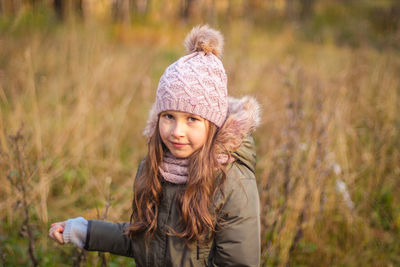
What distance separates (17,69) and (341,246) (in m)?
3.66

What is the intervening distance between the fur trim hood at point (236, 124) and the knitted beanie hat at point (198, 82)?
0.16ft

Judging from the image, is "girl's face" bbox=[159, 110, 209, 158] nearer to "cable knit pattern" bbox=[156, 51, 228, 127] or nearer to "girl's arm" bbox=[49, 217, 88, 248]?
"cable knit pattern" bbox=[156, 51, 228, 127]

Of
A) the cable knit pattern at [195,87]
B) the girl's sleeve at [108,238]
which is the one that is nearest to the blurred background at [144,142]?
the girl's sleeve at [108,238]

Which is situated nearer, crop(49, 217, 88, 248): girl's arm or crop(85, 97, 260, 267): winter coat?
crop(85, 97, 260, 267): winter coat

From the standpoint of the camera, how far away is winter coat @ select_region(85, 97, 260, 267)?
131cm

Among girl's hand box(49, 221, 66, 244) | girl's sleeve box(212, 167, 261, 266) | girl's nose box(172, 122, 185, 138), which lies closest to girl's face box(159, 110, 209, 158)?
girl's nose box(172, 122, 185, 138)

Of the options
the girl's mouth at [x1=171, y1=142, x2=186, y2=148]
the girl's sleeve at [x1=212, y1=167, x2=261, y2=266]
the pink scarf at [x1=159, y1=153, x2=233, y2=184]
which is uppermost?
the girl's mouth at [x1=171, y1=142, x2=186, y2=148]

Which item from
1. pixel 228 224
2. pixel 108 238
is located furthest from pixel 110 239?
pixel 228 224

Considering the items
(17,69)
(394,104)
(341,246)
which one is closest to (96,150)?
(17,69)

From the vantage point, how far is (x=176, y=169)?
1388 millimetres

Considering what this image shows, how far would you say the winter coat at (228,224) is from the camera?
51.7 inches

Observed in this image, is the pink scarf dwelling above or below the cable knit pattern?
below

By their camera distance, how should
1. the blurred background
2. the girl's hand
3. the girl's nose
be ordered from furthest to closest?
1. the blurred background
2. the girl's hand
3. the girl's nose

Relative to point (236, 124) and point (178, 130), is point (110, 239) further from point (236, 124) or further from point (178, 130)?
point (236, 124)
